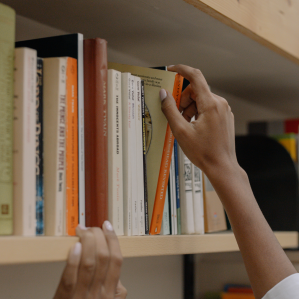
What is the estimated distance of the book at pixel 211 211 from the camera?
93cm

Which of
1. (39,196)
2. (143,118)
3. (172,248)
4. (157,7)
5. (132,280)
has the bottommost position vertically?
(132,280)

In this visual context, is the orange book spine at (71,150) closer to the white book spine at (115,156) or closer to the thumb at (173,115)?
the white book spine at (115,156)

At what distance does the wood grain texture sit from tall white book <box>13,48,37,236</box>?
0.35 metres

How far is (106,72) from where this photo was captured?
2.05 ft

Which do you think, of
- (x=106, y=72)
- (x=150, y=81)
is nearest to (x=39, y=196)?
(x=106, y=72)

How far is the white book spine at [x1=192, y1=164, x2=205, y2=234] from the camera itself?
0.83 m

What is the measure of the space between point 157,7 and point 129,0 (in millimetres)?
60

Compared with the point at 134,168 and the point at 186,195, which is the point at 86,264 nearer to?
the point at 134,168

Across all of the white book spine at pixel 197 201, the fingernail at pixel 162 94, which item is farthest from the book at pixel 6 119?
the white book spine at pixel 197 201

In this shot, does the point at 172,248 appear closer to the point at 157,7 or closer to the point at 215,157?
the point at 215,157

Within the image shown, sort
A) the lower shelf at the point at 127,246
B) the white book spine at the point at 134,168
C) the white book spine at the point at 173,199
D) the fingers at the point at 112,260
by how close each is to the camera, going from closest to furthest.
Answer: the lower shelf at the point at 127,246, the fingers at the point at 112,260, the white book spine at the point at 134,168, the white book spine at the point at 173,199

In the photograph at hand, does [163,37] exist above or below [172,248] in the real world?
above

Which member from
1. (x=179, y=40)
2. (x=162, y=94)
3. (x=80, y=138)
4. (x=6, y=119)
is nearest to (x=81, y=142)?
(x=80, y=138)

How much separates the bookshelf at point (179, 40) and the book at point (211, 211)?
59mm
